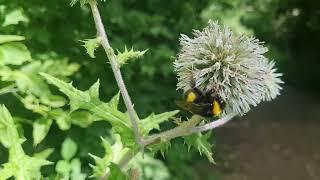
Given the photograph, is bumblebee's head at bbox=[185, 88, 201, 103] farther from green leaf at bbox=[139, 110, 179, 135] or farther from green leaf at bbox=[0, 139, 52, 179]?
green leaf at bbox=[0, 139, 52, 179]

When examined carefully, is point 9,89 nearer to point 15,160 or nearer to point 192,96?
point 15,160

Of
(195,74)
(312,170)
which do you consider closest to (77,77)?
(195,74)

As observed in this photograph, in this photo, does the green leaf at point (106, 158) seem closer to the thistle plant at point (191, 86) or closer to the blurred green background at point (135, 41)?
the thistle plant at point (191, 86)

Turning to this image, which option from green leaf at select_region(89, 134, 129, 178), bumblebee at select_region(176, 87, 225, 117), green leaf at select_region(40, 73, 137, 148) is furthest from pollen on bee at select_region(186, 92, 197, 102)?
green leaf at select_region(89, 134, 129, 178)

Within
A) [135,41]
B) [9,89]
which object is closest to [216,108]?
[9,89]

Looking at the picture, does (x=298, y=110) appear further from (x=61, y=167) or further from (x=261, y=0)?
(x=61, y=167)

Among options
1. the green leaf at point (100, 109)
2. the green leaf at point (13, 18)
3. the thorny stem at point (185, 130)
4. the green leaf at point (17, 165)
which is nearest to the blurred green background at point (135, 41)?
the green leaf at point (13, 18)
